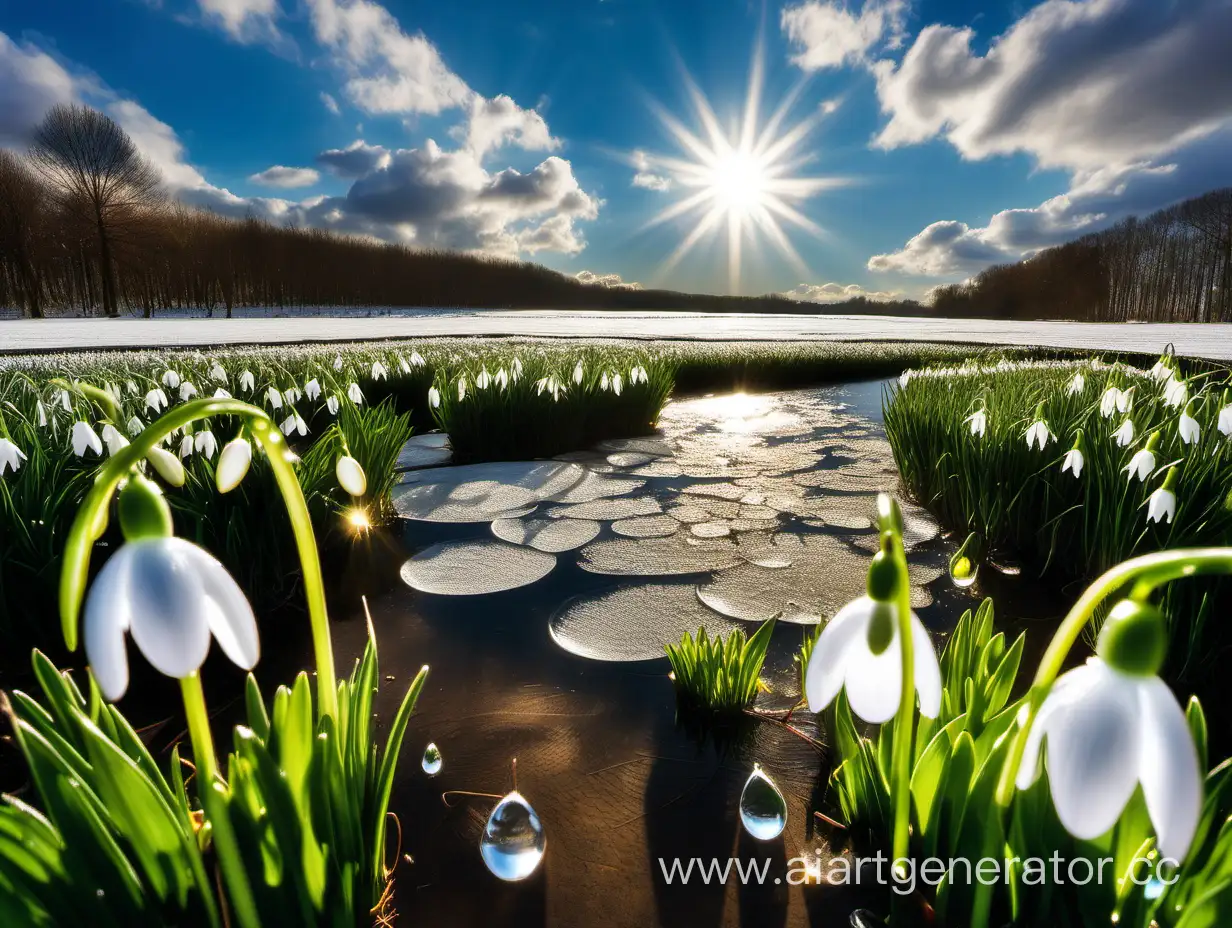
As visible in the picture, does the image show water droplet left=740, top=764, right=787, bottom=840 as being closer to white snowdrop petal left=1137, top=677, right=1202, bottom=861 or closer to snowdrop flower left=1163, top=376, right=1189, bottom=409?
white snowdrop petal left=1137, top=677, right=1202, bottom=861

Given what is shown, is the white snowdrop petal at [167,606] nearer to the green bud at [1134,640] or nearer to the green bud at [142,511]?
the green bud at [142,511]

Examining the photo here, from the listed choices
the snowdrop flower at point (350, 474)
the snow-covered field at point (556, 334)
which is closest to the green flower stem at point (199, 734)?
the snowdrop flower at point (350, 474)

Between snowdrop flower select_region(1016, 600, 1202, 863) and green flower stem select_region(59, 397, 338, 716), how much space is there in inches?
28.7

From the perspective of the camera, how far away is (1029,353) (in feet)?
37.5

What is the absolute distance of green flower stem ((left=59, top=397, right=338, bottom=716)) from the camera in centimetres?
52

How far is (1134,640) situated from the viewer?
19.1 inches

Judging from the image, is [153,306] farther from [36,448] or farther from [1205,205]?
[1205,205]

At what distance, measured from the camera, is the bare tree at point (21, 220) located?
100 ft

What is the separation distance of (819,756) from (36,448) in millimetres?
2467

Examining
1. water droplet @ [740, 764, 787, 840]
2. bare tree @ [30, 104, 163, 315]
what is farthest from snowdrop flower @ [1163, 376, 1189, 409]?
bare tree @ [30, 104, 163, 315]

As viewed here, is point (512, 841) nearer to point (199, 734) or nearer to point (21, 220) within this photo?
point (199, 734)

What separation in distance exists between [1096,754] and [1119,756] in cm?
2

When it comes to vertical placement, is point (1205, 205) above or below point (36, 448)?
above

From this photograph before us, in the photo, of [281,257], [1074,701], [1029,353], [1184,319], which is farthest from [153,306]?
[1184,319]
